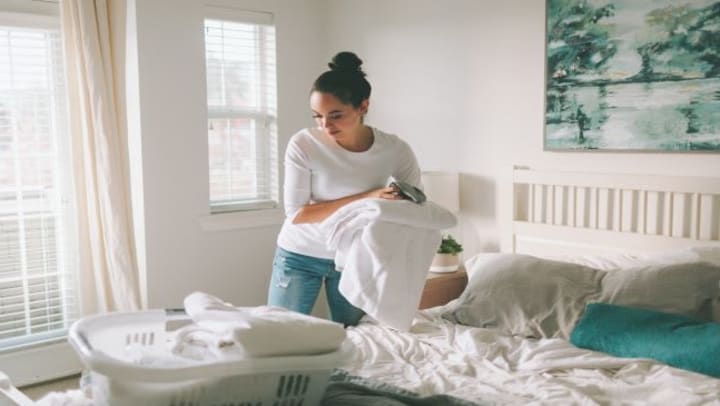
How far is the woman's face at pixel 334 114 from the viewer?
2328 millimetres

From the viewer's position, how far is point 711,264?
233 cm

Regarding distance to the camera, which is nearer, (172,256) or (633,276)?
(633,276)

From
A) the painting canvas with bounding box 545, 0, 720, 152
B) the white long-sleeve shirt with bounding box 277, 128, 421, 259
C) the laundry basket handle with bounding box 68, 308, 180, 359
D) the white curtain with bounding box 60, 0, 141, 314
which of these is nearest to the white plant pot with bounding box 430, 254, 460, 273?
the painting canvas with bounding box 545, 0, 720, 152

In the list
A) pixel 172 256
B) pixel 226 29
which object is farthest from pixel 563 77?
pixel 172 256

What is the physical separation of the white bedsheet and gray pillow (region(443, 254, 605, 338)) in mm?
92

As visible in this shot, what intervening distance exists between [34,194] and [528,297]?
2395mm

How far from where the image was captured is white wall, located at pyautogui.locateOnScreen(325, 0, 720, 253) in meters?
3.19

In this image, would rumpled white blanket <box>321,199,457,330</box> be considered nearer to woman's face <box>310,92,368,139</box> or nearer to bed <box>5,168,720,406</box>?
bed <box>5,168,720,406</box>

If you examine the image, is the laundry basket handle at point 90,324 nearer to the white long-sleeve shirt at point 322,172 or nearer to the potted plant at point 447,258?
the white long-sleeve shirt at point 322,172

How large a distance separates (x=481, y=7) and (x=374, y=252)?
5.60ft

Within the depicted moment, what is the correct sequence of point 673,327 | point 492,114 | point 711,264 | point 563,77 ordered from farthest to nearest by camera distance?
point 492,114
point 563,77
point 711,264
point 673,327

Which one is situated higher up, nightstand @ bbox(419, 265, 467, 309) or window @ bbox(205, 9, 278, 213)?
window @ bbox(205, 9, 278, 213)

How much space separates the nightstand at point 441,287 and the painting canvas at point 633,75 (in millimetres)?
730

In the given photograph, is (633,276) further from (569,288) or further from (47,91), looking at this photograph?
(47,91)
